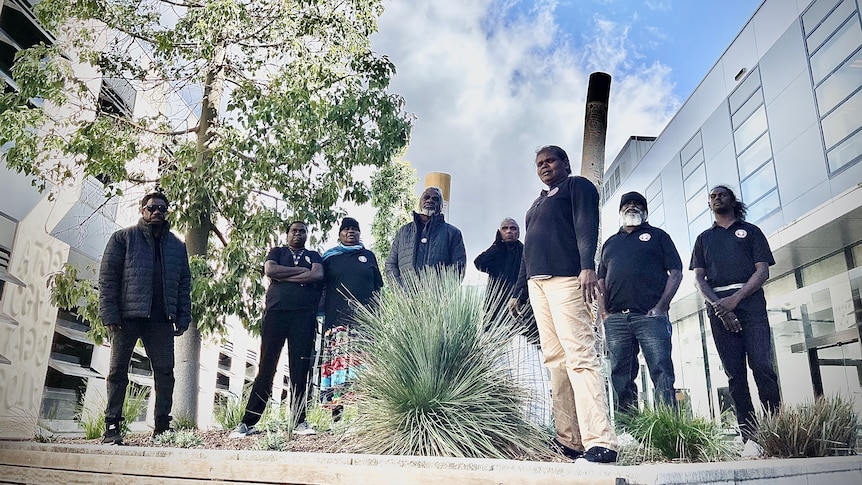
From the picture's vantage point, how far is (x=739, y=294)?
2816 mm

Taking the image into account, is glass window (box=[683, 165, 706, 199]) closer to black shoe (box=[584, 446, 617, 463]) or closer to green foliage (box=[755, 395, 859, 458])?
green foliage (box=[755, 395, 859, 458])

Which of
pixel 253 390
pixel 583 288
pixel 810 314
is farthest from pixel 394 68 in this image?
pixel 810 314

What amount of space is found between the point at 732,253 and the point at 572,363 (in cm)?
133

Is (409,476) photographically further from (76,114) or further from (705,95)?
(705,95)

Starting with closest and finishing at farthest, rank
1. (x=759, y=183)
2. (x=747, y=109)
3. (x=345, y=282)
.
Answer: (x=345, y=282)
(x=759, y=183)
(x=747, y=109)

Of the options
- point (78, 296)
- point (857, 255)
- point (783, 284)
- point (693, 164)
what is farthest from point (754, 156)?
point (78, 296)

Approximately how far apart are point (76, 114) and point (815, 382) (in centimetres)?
500

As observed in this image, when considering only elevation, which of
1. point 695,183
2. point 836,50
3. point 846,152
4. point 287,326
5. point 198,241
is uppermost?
point 836,50

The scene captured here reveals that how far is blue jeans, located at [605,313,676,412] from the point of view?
2826 mm

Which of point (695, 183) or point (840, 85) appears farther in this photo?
point (695, 183)

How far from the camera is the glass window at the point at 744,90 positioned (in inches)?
215

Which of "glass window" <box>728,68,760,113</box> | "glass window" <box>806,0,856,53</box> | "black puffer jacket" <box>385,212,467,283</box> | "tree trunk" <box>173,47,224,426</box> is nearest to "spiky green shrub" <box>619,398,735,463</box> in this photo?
"black puffer jacket" <box>385,212,467,283</box>

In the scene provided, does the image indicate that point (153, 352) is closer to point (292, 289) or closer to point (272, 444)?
point (292, 289)

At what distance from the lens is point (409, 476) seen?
1.68 m
